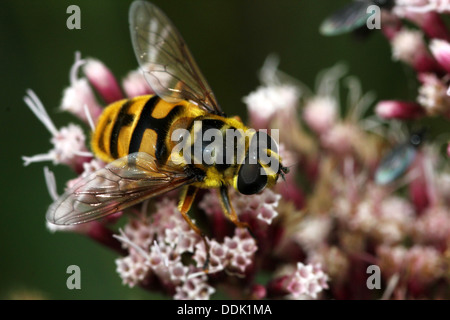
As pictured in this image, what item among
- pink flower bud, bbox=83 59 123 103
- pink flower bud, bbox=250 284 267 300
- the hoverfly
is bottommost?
pink flower bud, bbox=250 284 267 300

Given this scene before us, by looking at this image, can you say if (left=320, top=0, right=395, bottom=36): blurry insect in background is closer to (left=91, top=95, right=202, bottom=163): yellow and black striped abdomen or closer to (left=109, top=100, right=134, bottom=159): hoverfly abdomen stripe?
(left=91, top=95, right=202, bottom=163): yellow and black striped abdomen

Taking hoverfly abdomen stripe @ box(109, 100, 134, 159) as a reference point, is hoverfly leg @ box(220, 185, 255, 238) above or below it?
below

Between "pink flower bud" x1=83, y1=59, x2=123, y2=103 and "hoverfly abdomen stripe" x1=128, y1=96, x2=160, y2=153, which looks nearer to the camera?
"hoverfly abdomen stripe" x1=128, y1=96, x2=160, y2=153

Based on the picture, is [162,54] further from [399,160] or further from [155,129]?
[399,160]

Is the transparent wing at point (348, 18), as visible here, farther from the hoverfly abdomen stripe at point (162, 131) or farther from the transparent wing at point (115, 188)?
the transparent wing at point (115, 188)

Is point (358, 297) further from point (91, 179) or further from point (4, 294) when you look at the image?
point (4, 294)

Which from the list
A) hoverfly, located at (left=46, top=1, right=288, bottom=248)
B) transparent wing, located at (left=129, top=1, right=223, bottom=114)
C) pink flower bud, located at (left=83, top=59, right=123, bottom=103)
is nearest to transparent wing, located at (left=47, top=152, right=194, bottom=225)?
hoverfly, located at (left=46, top=1, right=288, bottom=248)

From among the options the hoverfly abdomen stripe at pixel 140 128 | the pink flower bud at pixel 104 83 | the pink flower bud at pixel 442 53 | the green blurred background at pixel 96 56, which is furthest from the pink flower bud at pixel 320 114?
the hoverfly abdomen stripe at pixel 140 128
